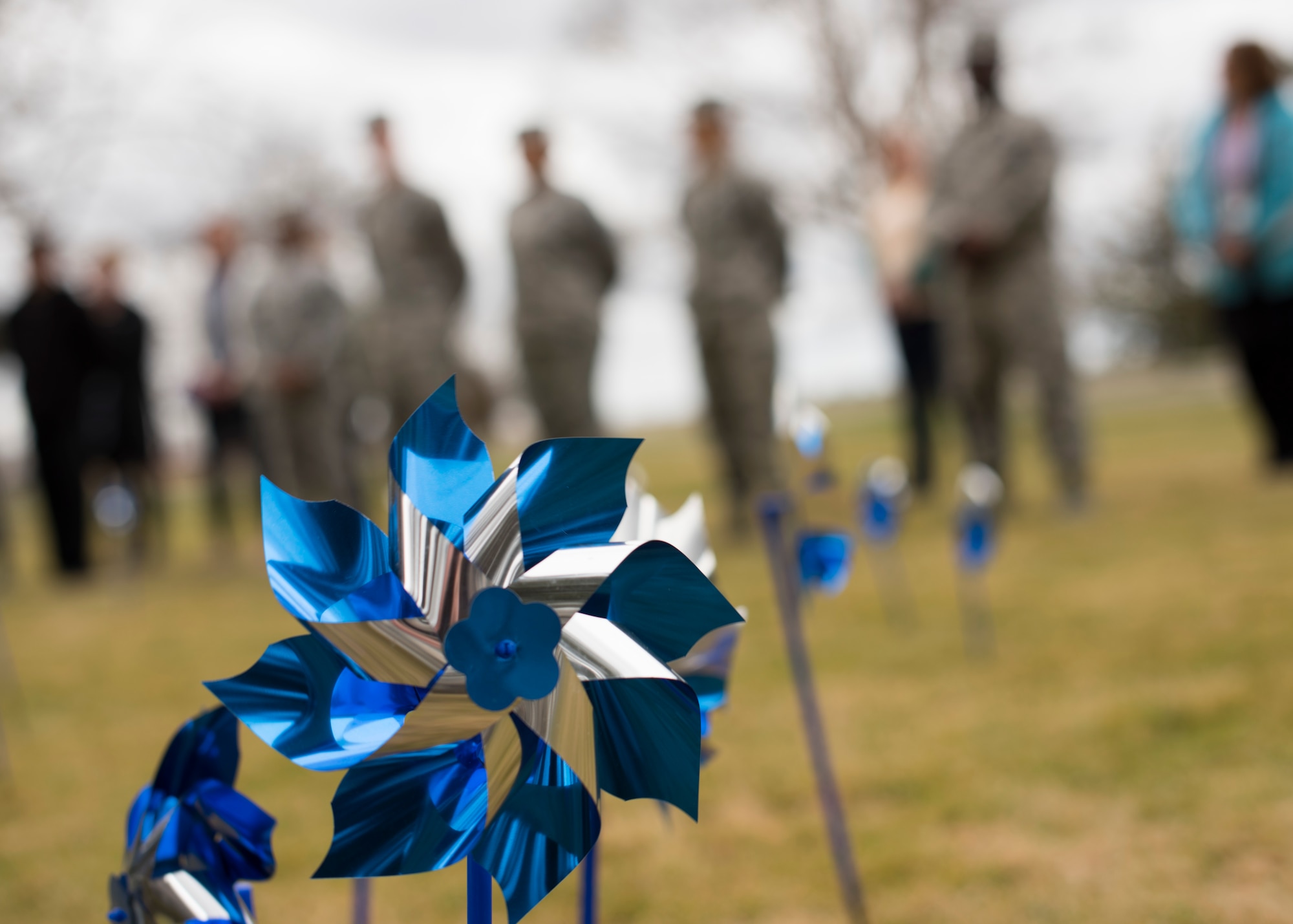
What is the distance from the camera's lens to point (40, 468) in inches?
229

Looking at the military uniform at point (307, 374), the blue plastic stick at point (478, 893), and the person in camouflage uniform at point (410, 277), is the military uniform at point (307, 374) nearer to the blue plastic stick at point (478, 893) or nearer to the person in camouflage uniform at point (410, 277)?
the person in camouflage uniform at point (410, 277)

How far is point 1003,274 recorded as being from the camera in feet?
14.8

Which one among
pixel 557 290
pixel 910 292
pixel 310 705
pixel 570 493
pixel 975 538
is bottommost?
pixel 975 538

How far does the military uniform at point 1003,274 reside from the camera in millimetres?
4359

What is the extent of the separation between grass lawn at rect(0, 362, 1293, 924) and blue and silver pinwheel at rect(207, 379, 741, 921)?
0.27 m

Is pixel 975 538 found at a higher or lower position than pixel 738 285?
lower

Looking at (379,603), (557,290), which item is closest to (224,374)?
(557,290)

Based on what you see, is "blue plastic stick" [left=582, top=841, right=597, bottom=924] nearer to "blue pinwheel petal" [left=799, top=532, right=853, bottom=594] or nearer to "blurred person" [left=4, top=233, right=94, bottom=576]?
"blue pinwheel petal" [left=799, top=532, right=853, bottom=594]

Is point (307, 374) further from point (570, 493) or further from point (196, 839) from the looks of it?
point (570, 493)

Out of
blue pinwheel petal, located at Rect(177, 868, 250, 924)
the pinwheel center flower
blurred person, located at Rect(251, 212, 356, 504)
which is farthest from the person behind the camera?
blurred person, located at Rect(251, 212, 356, 504)

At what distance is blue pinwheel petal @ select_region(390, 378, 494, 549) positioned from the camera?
2.32ft

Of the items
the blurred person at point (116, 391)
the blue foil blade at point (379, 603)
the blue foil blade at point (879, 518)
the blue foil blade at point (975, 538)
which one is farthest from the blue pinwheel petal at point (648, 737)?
the blurred person at point (116, 391)

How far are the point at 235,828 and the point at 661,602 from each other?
0.38 meters

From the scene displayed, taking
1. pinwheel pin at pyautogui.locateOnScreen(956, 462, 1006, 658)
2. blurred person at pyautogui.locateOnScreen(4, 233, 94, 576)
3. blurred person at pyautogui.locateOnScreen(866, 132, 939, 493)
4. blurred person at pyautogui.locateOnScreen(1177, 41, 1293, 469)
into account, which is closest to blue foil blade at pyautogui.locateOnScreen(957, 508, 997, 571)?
pinwheel pin at pyautogui.locateOnScreen(956, 462, 1006, 658)
